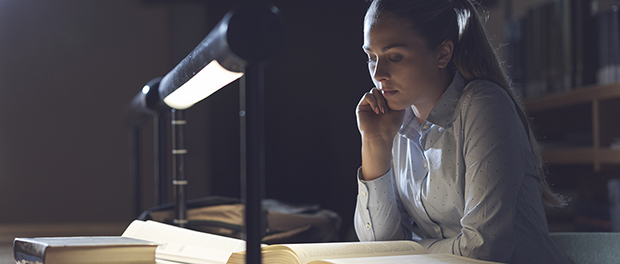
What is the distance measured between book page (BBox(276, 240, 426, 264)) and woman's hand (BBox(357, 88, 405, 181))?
0.25m

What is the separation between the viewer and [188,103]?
2.19 feet

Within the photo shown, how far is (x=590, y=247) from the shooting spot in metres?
0.71

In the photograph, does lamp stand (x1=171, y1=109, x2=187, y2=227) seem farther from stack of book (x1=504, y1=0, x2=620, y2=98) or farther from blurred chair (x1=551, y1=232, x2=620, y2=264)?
stack of book (x1=504, y1=0, x2=620, y2=98)

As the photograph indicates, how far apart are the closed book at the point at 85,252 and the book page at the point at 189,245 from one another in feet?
0.21

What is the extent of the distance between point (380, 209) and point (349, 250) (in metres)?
0.31

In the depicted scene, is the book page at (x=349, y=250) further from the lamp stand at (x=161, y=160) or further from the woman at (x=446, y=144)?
the lamp stand at (x=161, y=160)

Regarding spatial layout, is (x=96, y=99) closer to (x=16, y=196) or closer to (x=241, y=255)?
(x=16, y=196)

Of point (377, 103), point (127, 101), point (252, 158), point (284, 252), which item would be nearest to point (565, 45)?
point (377, 103)

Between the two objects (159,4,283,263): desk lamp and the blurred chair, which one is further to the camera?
the blurred chair

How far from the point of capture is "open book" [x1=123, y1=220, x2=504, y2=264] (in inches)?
19.1

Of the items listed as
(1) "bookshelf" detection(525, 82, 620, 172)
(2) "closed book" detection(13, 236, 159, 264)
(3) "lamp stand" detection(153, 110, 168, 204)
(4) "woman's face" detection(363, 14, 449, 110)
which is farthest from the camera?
(1) "bookshelf" detection(525, 82, 620, 172)

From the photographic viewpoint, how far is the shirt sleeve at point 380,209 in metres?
0.84

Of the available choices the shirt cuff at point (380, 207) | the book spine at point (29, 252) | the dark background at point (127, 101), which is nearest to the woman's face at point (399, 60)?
the shirt cuff at point (380, 207)

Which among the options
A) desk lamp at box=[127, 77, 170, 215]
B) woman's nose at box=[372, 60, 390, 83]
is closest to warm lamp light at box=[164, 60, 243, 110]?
desk lamp at box=[127, 77, 170, 215]
